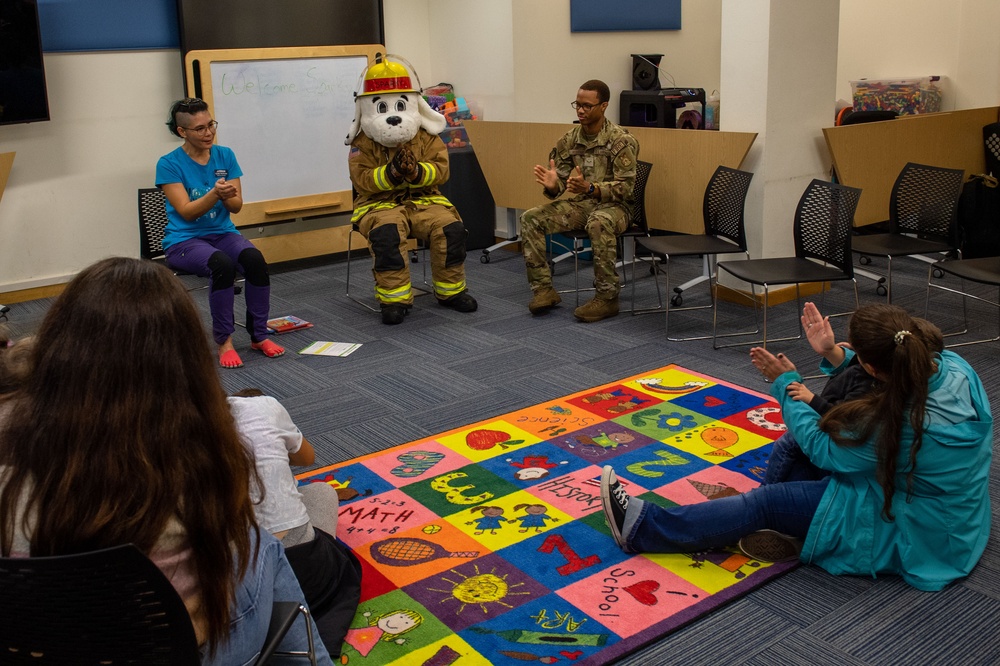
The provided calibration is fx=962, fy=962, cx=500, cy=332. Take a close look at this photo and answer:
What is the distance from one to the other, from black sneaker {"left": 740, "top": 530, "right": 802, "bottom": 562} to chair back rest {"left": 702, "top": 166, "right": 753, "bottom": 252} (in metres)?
2.47

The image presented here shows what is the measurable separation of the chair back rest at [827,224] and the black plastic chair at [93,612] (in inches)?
147

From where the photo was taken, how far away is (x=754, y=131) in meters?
5.31

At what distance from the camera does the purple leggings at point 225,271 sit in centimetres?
473

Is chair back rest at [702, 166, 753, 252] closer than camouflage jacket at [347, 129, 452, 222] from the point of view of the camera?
Yes

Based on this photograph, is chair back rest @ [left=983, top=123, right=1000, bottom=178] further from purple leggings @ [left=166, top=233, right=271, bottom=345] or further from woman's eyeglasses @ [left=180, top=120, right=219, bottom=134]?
woman's eyeglasses @ [left=180, top=120, right=219, bottom=134]

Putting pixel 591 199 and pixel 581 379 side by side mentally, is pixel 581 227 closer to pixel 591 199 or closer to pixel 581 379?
pixel 591 199

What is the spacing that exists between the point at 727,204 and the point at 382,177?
1.91m

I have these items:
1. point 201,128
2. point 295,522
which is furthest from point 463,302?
point 295,522

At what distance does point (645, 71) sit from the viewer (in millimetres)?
7250

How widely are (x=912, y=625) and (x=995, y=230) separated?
4.01m

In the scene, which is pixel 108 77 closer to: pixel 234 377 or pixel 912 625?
pixel 234 377

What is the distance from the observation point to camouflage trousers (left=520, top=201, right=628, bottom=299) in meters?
5.26

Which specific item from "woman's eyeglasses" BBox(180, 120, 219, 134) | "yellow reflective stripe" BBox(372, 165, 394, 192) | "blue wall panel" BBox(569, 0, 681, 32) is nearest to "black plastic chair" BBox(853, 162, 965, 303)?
"yellow reflective stripe" BBox(372, 165, 394, 192)

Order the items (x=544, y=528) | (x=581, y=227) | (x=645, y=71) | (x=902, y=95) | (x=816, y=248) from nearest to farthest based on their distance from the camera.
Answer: (x=544, y=528)
(x=816, y=248)
(x=581, y=227)
(x=645, y=71)
(x=902, y=95)
